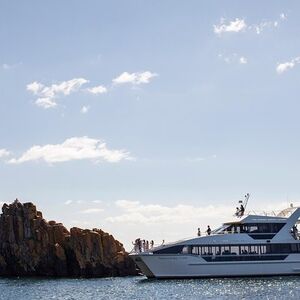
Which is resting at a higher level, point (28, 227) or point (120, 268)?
point (28, 227)

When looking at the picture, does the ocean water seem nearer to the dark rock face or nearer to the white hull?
the white hull

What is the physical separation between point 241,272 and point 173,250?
6902 millimetres

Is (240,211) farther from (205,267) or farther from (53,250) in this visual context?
(53,250)

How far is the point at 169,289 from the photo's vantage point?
4875 cm

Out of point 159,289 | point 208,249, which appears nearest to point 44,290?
point 159,289

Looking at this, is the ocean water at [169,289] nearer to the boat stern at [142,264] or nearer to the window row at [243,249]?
the boat stern at [142,264]

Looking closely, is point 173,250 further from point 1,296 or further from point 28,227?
point 28,227

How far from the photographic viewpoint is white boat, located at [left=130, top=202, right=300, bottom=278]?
187ft

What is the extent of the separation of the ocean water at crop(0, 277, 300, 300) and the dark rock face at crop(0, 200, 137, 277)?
44.4ft

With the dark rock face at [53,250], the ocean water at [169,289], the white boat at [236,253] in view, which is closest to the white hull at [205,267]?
the white boat at [236,253]

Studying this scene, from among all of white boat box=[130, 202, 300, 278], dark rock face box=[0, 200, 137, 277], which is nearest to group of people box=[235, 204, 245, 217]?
white boat box=[130, 202, 300, 278]

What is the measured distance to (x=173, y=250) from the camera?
56.9 metres

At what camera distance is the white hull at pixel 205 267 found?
57.0 metres

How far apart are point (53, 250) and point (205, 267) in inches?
947
